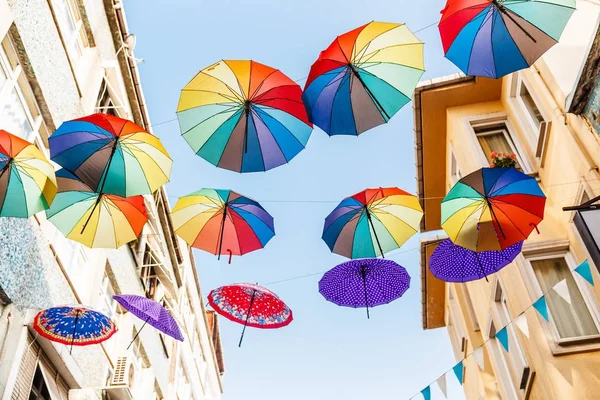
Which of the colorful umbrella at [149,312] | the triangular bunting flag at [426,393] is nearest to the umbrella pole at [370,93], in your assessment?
the triangular bunting flag at [426,393]

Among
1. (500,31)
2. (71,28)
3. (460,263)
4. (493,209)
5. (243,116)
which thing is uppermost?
(71,28)

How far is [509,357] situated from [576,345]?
2.77 meters

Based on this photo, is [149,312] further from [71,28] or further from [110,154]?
[71,28]

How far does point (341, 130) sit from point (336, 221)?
224 cm

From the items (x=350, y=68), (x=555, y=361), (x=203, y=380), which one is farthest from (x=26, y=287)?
(x=203, y=380)

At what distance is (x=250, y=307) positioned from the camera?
26.9 feet

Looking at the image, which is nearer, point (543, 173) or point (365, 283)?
point (365, 283)

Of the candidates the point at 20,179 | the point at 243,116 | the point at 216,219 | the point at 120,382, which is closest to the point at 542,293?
the point at 216,219

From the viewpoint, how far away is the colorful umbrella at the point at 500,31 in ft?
20.2

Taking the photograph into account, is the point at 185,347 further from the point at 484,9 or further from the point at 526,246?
the point at 484,9

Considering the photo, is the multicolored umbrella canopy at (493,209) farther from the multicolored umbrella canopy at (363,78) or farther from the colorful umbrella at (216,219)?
the colorful umbrella at (216,219)

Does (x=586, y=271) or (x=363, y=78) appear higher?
(x=363, y=78)

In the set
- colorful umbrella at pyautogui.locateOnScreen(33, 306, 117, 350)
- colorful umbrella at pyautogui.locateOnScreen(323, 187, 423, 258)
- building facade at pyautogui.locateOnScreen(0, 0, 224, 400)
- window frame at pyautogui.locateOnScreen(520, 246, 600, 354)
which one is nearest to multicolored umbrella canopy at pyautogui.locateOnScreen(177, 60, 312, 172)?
colorful umbrella at pyautogui.locateOnScreen(323, 187, 423, 258)

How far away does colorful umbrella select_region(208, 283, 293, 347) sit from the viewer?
809 cm
